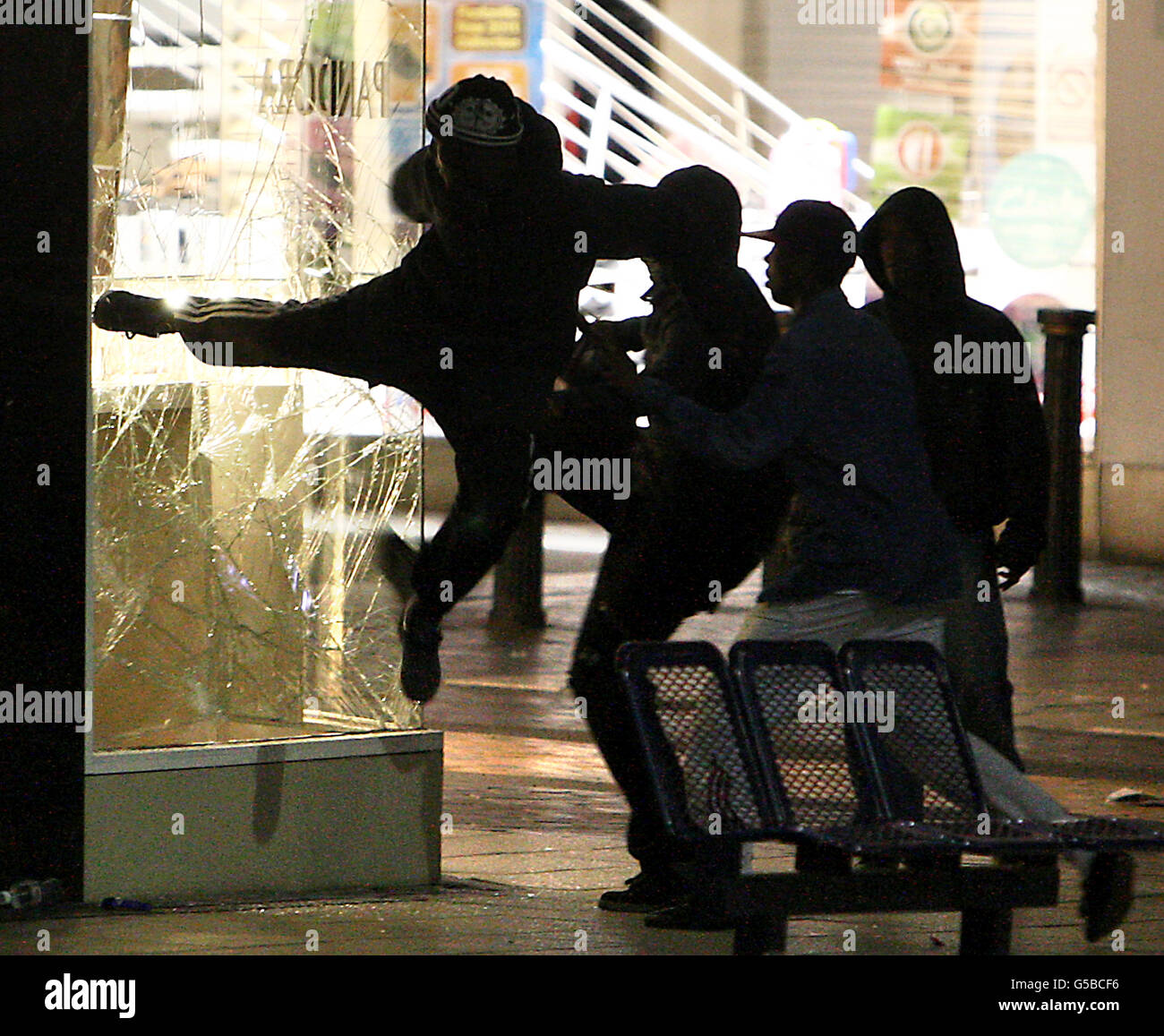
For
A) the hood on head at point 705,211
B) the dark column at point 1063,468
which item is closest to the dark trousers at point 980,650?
the hood on head at point 705,211

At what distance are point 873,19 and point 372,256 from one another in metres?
12.8

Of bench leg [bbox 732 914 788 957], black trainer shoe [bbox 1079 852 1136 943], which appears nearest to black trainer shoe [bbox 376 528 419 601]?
bench leg [bbox 732 914 788 957]

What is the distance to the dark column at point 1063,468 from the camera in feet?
46.0

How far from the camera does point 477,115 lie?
20.3 feet

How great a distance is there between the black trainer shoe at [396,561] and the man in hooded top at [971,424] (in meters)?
1.42

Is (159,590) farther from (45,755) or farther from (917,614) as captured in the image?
(917,614)

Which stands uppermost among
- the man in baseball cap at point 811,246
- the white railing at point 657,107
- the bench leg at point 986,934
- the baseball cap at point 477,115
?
the white railing at point 657,107

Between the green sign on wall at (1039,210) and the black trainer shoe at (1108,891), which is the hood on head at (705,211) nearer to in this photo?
the black trainer shoe at (1108,891)

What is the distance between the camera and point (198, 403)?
258 inches

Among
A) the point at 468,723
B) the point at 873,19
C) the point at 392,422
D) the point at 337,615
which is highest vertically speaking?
the point at 873,19

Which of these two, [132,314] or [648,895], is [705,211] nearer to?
[132,314]

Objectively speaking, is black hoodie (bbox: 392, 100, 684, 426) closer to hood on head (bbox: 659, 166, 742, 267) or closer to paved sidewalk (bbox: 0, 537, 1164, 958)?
hood on head (bbox: 659, 166, 742, 267)

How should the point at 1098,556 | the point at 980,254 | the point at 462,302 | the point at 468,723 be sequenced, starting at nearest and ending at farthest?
the point at 462,302
the point at 468,723
the point at 1098,556
the point at 980,254

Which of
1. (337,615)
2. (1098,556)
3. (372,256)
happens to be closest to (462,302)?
(372,256)
